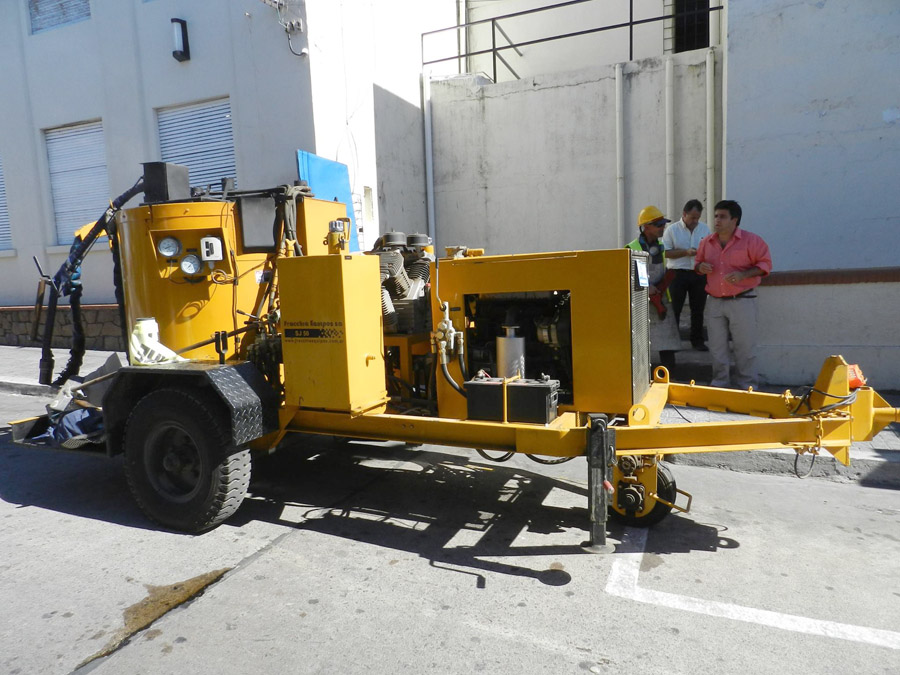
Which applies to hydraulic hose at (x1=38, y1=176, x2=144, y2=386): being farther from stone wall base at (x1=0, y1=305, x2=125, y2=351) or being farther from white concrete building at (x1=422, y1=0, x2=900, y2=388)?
white concrete building at (x1=422, y1=0, x2=900, y2=388)

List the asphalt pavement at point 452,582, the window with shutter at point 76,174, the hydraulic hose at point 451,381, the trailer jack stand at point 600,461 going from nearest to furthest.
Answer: the asphalt pavement at point 452,582, the trailer jack stand at point 600,461, the hydraulic hose at point 451,381, the window with shutter at point 76,174

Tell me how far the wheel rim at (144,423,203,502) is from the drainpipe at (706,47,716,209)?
300 inches

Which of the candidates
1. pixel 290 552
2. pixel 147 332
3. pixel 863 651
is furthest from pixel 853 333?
pixel 147 332

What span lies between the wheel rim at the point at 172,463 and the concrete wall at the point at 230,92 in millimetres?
5780

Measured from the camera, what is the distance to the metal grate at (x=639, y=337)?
3.66 meters

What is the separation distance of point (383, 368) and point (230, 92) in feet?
23.8

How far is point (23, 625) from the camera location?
3.00 meters

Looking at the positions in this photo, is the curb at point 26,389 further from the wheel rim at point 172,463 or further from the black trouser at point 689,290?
the black trouser at point 689,290

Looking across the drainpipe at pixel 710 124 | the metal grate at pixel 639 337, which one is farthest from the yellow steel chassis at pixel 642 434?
the drainpipe at pixel 710 124

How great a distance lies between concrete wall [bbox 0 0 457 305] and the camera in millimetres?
9062

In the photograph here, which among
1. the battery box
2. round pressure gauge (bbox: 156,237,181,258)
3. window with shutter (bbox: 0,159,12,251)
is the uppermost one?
window with shutter (bbox: 0,159,12,251)

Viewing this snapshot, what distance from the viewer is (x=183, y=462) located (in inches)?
161

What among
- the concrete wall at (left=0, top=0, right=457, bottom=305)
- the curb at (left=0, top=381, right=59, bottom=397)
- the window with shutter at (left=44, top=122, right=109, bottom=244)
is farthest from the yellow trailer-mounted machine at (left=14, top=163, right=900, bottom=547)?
the window with shutter at (left=44, top=122, right=109, bottom=244)

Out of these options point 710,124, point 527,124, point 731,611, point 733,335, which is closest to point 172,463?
point 731,611
